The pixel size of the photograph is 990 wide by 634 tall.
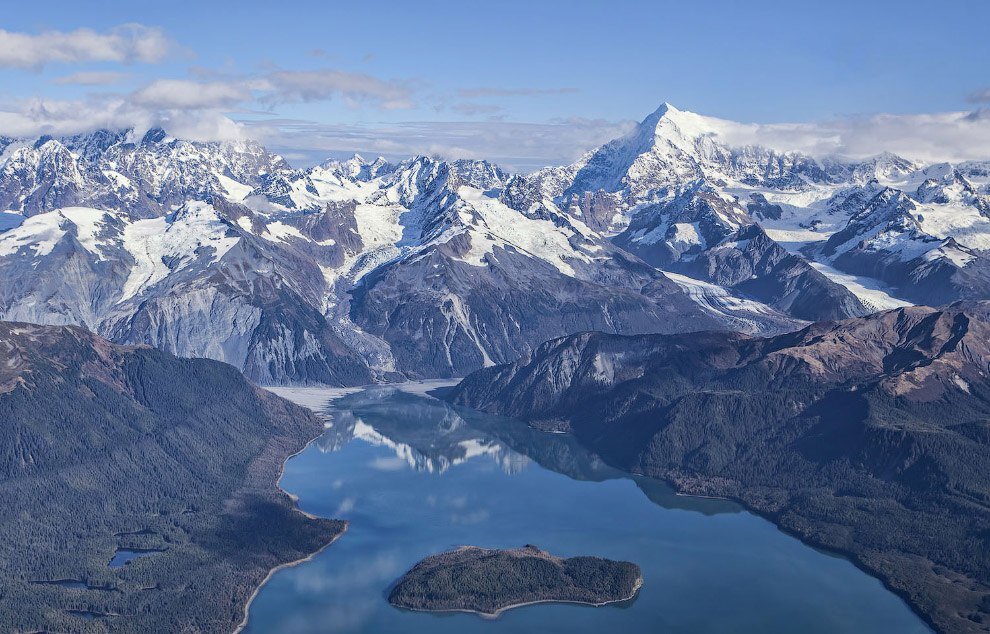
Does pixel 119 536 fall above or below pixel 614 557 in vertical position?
below

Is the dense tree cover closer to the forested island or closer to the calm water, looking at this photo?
the calm water

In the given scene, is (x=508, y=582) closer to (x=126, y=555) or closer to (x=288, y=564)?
(x=288, y=564)

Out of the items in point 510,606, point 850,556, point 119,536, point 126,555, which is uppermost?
point 850,556

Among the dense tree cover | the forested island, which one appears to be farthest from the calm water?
the dense tree cover

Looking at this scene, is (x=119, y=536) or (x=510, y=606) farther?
(x=119, y=536)

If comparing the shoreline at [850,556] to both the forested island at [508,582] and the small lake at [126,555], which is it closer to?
the forested island at [508,582]

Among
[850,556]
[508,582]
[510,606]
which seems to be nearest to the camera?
[510,606]

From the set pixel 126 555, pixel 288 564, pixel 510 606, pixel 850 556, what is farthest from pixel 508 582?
pixel 126 555

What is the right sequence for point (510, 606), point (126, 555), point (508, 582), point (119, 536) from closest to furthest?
point (510, 606) < point (508, 582) < point (126, 555) < point (119, 536)

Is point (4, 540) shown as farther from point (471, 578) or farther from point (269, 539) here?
point (471, 578)
